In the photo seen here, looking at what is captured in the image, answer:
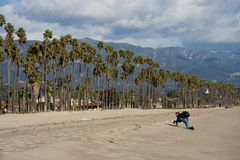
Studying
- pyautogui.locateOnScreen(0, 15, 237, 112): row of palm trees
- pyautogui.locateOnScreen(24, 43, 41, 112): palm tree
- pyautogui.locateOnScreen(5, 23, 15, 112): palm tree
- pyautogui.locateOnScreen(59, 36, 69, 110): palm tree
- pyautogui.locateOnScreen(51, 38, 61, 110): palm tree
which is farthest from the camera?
pyautogui.locateOnScreen(59, 36, 69, 110): palm tree

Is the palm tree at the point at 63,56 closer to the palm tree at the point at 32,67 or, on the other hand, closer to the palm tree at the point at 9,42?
the palm tree at the point at 32,67

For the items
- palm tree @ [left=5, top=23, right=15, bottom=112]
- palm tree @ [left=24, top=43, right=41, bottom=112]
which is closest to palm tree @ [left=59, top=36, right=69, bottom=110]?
palm tree @ [left=24, top=43, right=41, bottom=112]

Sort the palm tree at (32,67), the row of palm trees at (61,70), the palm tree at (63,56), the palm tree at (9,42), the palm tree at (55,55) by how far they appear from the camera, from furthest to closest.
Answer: the palm tree at (63,56), the palm tree at (55,55), the palm tree at (32,67), the row of palm trees at (61,70), the palm tree at (9,42)

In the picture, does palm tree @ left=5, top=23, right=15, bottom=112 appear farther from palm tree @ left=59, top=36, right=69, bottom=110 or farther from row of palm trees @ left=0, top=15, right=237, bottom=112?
palm tree @ left=59, top=36, right=69, bottom=110

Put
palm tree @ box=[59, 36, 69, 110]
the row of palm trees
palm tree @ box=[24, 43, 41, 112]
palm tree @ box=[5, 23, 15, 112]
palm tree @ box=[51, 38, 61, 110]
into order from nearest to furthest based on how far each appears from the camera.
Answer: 1. palm tree @ box=[5, 23, 15, 112]
2. the row of palm trees
3. palm tree @ box=[24, 43, 41, 112]
4. palm tree @ box=[51, 38, 61, 110]
5. palm tree @ box=[59, 36, 69, 110]

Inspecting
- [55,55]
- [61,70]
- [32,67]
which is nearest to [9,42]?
[32,67]

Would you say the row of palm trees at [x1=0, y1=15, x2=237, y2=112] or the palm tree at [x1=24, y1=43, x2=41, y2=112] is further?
the palm tree at [x1=24, y1=43, x2=41, y2=112]

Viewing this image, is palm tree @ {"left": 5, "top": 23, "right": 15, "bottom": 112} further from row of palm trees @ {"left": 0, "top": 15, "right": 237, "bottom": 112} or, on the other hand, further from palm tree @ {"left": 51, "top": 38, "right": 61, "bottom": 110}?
palm tree @ {"left": 51, "top": 38, "right": 61, "bottom": 110}

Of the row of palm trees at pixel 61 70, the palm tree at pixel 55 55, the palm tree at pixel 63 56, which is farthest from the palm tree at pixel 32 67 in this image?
the palm tree at pixel 63 56

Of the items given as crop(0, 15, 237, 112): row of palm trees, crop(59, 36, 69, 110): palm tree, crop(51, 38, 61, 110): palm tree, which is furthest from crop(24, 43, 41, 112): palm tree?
crop(59, 36, 69, 110): palm tree

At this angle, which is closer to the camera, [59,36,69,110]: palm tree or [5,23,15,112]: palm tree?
[5,23,15,112]: palm tree

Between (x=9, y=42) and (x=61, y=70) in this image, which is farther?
(x=61, y=70)

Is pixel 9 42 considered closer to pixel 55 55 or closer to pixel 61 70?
pixel 55 55

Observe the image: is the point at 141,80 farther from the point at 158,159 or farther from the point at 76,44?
the point at 158,159
